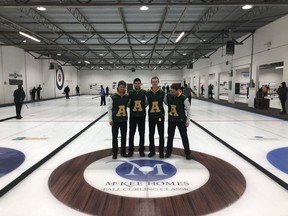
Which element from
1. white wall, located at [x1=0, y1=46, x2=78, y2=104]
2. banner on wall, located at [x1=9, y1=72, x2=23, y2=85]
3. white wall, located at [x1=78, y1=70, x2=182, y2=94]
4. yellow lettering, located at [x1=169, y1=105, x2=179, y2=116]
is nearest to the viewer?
yellow lettering, located at [x1=169, y1=105, x2=179, y2=116]

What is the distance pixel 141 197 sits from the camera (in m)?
2.99

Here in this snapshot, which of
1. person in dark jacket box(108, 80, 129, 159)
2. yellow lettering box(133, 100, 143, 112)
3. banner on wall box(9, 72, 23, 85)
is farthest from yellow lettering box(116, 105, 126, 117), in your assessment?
banner on wall box(9, 72, 23, 85)

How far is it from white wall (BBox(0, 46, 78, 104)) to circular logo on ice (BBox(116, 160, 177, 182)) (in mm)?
16356

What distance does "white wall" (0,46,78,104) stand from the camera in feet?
56.1

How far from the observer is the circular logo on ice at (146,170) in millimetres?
3607

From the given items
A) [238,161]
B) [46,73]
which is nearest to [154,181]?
[238,161]

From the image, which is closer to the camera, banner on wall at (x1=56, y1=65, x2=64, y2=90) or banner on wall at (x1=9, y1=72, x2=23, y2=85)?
banner on wall at (x1=9, y1=72, x2=23, y2=85)

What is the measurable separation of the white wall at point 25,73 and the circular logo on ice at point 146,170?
16356mm

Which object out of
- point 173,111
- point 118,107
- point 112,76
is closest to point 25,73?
point 112,76

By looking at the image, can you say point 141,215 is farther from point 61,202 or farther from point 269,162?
point 269,162

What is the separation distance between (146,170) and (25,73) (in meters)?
19.8

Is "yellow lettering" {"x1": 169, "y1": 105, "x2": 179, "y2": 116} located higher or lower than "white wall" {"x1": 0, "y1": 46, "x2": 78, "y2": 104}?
lower

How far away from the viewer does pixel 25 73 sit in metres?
20.3

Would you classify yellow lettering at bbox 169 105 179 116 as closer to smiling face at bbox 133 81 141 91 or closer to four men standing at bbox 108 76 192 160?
four men standing at bbox 108 76 192 160
